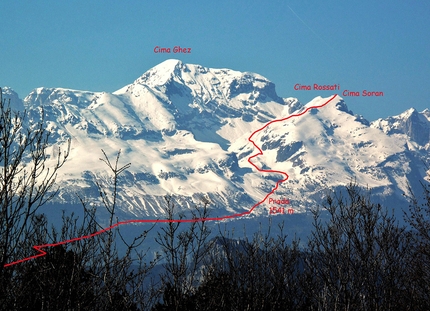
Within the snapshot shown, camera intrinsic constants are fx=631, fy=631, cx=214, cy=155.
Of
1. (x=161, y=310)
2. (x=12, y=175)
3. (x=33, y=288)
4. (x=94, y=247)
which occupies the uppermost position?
(x=12, y=175)

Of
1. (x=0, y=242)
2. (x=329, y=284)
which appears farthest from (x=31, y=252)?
(x=329, y=284)

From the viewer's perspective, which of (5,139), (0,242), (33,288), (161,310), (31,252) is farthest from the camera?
(161,310)

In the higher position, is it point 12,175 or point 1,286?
point 12,175

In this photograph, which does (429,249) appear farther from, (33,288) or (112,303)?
(33,288)

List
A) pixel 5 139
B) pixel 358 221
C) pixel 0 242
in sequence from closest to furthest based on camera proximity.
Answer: pixel 5 139, pixel 0 242, pixel 358 221

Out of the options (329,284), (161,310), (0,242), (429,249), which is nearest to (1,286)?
(0,242)

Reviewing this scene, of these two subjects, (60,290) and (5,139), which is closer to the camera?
(5,139)

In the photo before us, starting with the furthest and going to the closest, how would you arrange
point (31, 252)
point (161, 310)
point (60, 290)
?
point (161, 310) < point (31, 252) < point (60, 290)

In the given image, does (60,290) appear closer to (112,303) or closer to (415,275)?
(112,303)

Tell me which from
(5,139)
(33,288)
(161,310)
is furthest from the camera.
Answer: (161,310)
